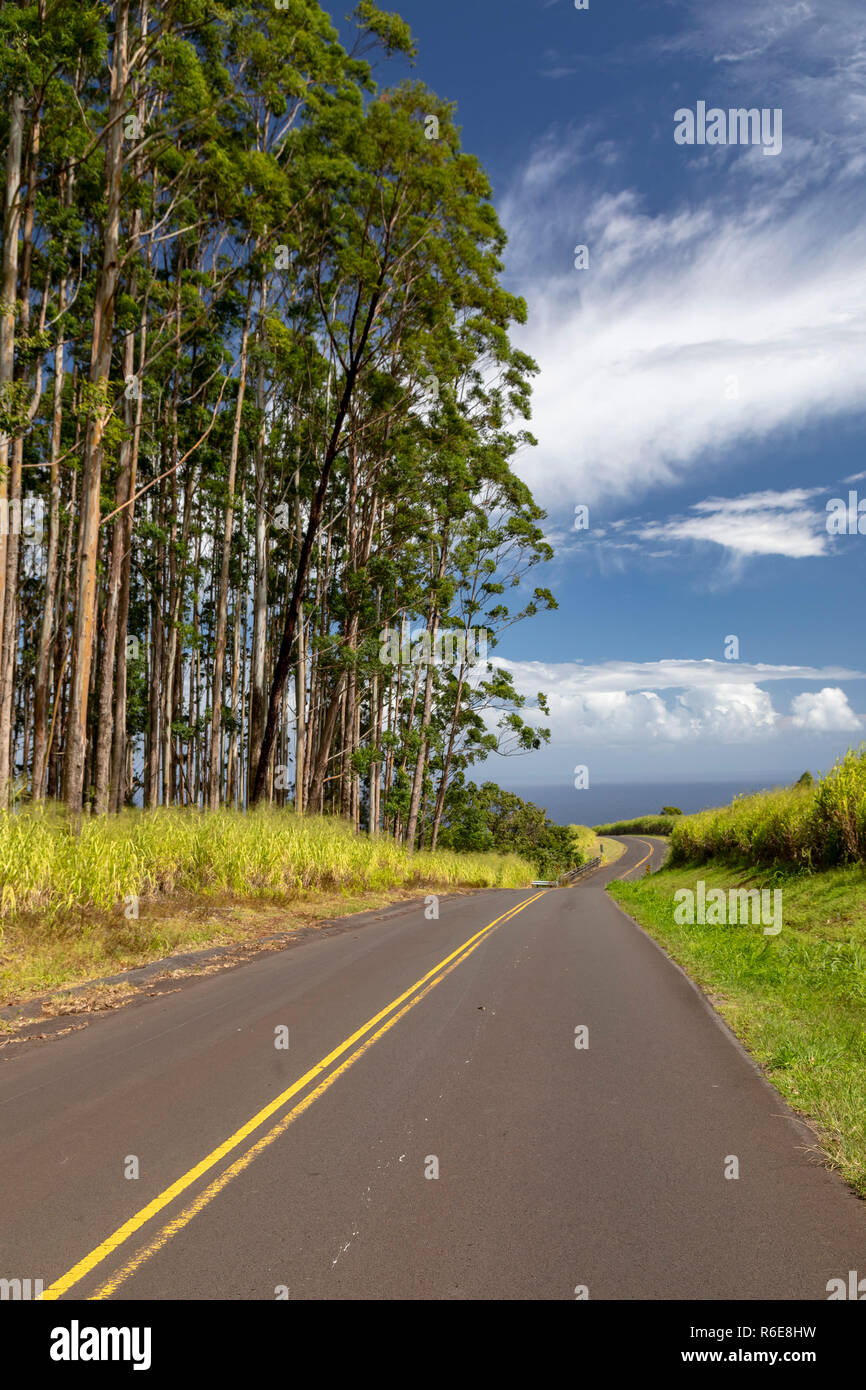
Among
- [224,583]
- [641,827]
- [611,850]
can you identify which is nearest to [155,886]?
[224,583]

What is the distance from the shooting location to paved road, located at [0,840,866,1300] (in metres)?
3.77

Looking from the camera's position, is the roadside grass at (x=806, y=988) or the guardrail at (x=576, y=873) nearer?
the roadside grass at (x=806, y=988)

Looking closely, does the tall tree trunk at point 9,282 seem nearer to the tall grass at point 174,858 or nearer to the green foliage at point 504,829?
the tall grass at point 174,858

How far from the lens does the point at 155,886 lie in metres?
14.0

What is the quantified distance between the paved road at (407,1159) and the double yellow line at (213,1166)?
0.7 inches

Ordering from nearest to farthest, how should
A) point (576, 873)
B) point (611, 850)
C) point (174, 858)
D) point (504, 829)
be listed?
point (174, 858), point (576, 873), point (504, 829), point (611, 850)

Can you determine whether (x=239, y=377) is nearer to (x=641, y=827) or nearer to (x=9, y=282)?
(x=9, y=282)

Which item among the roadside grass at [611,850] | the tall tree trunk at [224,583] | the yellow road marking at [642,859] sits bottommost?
the roadside grass at [611,850]

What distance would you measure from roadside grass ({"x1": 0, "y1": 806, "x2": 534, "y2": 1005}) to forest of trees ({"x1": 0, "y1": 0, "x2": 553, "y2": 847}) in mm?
2232

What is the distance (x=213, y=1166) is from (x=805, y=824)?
1482cm

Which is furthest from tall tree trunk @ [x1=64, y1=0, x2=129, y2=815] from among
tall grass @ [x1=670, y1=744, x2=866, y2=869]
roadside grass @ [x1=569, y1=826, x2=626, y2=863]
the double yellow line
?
roadside grass @ [x1=569, y1=826, x2=626, y2=863]

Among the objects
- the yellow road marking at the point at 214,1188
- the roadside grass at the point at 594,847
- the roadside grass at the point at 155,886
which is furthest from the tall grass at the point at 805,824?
the roadside grass at the point at 594,847

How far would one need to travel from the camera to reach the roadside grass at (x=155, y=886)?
406 inches
